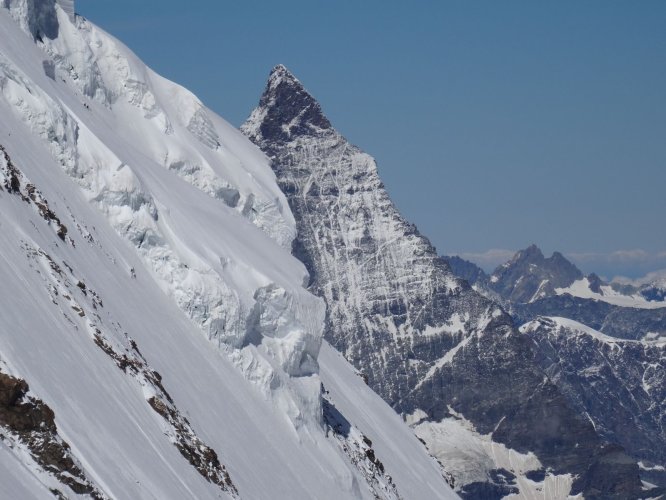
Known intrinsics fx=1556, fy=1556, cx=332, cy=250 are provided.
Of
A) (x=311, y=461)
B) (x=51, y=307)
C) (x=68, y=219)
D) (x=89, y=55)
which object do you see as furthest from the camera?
(x=89, y=55)

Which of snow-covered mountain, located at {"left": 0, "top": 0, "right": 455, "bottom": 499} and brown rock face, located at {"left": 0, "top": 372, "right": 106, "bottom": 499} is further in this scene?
snow-covered mountain, located at {"left": 0, "top": 0, "right": 455, "bottom": 499}

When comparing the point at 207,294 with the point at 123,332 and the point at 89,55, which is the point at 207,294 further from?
the point at 89,55

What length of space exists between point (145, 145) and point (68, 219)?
132 ft

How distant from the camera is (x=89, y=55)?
396ft

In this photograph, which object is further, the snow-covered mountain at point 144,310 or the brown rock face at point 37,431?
the snow-covered mountain at point 144,310

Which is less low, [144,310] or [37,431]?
[144,310]

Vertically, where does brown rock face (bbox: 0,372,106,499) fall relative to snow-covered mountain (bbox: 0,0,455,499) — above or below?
below

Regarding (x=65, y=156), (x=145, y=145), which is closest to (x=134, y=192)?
(x=65, y=156)

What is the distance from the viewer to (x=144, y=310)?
92312mm

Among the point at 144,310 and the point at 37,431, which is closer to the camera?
the point at 37,431

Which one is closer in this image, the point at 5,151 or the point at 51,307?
the point at 51,307

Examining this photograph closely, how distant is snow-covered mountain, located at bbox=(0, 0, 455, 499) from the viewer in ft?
198

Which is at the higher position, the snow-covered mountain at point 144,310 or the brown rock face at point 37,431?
the snow-covered mountain at point 144,310

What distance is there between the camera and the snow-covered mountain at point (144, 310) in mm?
60250
